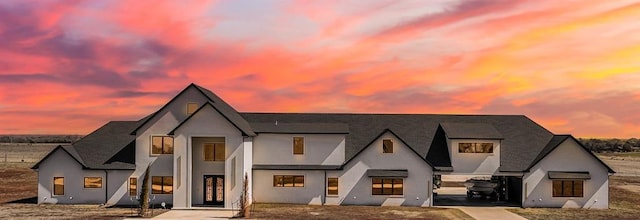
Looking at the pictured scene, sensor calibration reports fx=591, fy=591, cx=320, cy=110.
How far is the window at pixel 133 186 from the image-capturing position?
4144 centimetres

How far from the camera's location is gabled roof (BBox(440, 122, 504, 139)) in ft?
141

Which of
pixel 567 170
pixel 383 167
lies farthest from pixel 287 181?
pixel 567 170

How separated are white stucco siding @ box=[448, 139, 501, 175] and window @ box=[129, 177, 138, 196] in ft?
74.0

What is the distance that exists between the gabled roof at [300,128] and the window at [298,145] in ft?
1.77

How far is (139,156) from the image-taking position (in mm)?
41562

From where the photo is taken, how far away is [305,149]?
43531 millimetres

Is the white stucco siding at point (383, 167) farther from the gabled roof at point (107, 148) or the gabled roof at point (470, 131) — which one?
the gabled roof at point (107, 148)

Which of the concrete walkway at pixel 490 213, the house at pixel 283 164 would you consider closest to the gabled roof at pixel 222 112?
the house at pixel 283 164

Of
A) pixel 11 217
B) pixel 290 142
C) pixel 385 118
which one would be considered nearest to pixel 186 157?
pixel 290 142

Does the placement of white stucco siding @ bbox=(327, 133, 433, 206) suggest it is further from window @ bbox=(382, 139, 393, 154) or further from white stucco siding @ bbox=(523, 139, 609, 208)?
white stucco siding @ bbox=(523, 139, 609, 208)

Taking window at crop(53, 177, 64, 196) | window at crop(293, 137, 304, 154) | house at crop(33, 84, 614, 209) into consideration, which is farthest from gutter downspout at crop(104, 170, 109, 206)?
window at crop(293, 137, 304, 154)

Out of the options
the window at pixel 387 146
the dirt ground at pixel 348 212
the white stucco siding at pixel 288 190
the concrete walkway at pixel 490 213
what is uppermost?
the window at pixel 387 146

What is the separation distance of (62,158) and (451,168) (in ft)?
90.6

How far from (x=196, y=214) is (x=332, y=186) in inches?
410
